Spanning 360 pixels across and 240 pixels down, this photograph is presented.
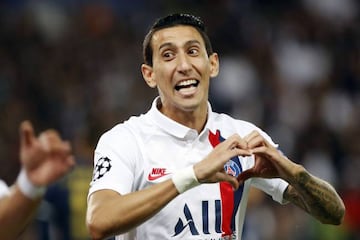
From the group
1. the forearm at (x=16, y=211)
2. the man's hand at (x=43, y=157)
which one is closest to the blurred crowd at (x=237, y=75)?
the forearm at (x=16, y=211)

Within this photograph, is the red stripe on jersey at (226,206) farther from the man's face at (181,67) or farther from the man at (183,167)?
the man's face at (181,67)

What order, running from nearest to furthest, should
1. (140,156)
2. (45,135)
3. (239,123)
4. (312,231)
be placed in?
(45,135), (140,156), (239,123), (312,231)

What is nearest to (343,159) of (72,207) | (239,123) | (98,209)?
(72,207)

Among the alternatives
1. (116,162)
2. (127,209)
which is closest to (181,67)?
(116,162)

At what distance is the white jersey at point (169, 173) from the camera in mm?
5695

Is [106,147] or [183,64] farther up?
[183,64]

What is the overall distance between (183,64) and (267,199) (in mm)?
5728

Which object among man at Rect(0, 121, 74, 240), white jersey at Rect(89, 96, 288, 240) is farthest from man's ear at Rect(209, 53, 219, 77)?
man at Rect(0, 121, 74, 240)

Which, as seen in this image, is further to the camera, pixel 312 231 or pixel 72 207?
pixel 312 231

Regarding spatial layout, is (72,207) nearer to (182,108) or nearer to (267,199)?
(267,199)

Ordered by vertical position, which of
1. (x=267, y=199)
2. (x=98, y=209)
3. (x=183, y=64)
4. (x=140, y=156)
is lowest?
(x=98, y=209)

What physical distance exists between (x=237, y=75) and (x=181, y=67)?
8.07 m

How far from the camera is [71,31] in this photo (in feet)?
48.5

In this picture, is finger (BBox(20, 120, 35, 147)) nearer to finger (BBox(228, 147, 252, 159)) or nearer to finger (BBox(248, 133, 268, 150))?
finger (BBox(228, 147, 252, 159))
